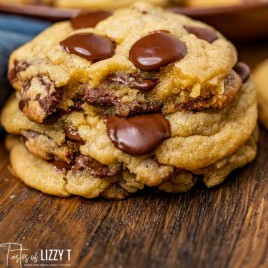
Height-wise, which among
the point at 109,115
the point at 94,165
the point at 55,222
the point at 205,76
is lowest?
the point at 55,222

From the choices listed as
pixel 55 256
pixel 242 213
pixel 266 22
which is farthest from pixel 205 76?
pixel 266 22

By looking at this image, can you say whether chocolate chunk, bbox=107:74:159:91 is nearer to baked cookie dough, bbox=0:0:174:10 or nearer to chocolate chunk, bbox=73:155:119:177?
chocolate chunk, bbox=73:155:119:177

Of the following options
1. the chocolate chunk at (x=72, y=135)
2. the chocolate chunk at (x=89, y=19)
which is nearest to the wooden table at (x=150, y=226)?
the chocolate chunk at (x=72, y=135)

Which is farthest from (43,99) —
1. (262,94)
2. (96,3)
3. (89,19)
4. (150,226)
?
(96,3)

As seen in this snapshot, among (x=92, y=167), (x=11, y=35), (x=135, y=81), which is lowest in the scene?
(x=92, y=167)

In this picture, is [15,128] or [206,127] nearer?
[206,127]

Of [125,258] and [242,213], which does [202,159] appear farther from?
[125,258]

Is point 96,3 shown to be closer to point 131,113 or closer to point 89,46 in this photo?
point 89,46
